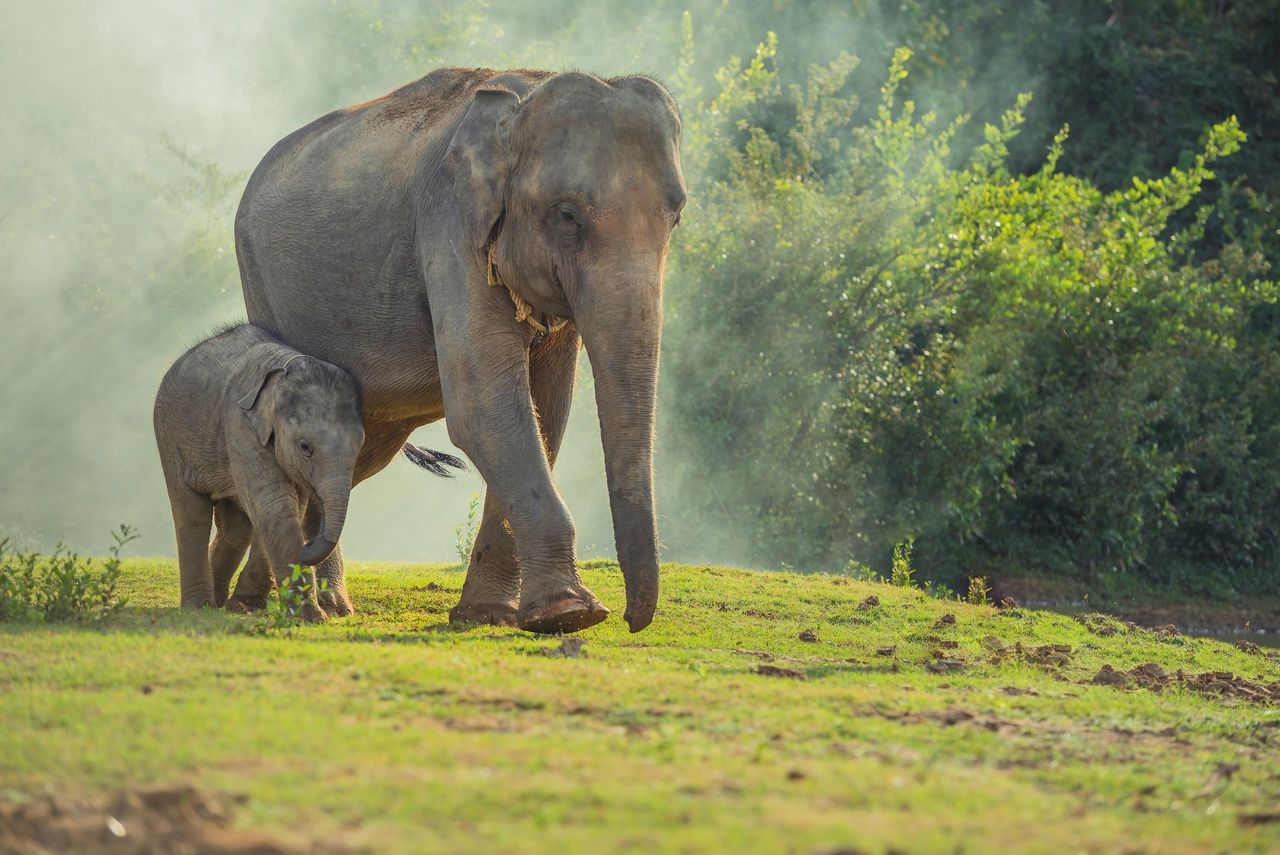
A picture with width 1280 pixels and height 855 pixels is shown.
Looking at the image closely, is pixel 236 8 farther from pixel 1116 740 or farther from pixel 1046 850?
pixel 1046 850

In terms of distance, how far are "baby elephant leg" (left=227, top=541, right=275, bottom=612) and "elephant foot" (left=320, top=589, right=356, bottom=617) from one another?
0.34 m

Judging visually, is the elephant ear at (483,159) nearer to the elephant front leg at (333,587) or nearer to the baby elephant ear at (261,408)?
the baby elephant ear at (261,408)

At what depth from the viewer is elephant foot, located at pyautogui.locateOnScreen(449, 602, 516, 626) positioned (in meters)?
9.09

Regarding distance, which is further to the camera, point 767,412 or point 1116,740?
point 767,412

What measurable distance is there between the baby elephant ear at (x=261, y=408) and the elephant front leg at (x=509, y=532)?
1177 millimetres

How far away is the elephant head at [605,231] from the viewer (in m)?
7.95

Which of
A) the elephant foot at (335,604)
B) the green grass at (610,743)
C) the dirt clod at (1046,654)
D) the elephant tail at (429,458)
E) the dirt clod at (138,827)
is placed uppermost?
the elephant tail at (429,458)

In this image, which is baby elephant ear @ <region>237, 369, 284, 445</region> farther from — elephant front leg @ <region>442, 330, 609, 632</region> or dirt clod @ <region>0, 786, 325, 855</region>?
dirt clod @ <region>0, 786, 325, 855</region>

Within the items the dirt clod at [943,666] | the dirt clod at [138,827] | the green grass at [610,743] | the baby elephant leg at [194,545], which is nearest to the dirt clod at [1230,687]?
the green grass at [610,743]

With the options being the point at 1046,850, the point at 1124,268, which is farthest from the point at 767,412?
the point at 1046,850

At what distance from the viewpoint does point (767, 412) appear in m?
18.0

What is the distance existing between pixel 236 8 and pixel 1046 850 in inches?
860

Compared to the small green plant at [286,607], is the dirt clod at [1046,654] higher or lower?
higher

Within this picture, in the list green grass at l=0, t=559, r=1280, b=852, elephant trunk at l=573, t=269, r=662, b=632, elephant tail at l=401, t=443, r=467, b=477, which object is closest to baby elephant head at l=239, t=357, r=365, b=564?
green grass at l=0, t=559, r=1280, b=852
